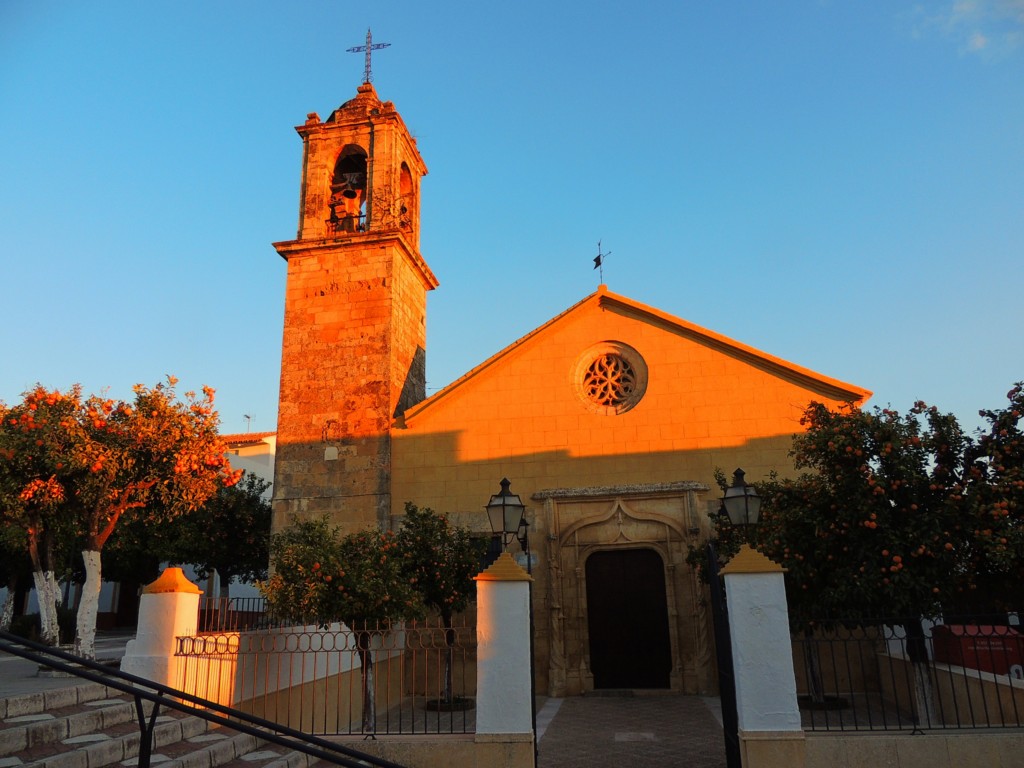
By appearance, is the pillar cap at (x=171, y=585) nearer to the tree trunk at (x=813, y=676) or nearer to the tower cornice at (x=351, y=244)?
the tree trunk at (x=813, y=676)

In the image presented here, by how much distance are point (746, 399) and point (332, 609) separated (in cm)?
926

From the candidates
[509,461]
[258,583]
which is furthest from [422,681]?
[258,583]

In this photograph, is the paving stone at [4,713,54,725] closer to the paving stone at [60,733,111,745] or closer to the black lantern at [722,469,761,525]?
the paving stone at [60,733,111,745]

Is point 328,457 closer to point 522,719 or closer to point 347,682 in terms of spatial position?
point 347,682

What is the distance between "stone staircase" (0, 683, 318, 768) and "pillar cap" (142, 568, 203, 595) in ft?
3.58

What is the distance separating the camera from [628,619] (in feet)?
48.7

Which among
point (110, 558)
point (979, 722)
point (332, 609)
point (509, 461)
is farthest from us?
point (110, 558)

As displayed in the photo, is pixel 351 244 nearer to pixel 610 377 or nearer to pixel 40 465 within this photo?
pixel 610 377

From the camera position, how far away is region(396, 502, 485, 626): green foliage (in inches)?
515

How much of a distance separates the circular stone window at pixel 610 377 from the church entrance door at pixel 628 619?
304cm

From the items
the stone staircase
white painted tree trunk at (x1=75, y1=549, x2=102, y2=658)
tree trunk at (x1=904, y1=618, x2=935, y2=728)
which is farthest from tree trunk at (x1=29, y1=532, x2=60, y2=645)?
tree trunk at (x1=904, y1=618, x2=935, y2=728)

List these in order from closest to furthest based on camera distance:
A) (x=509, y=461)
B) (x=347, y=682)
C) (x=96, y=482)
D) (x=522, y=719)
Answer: (x=522, y=719), (x=347, y=682), (x=96, y=482), (x=509, y=461)

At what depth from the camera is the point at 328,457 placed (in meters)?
16.5

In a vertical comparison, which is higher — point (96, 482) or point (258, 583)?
point (96, 482)
